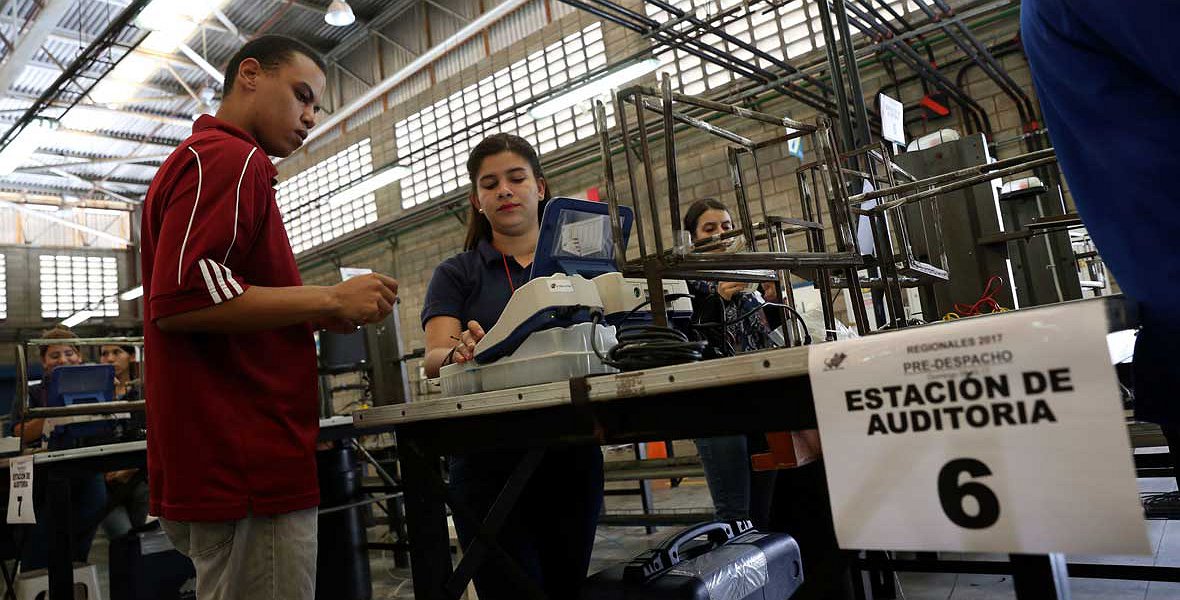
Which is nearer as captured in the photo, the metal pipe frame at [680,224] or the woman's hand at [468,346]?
the metal pipe frame at [680,224]

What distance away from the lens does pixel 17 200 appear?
41.1 feet

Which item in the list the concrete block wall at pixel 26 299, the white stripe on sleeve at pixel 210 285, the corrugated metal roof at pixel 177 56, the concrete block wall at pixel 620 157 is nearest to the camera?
the white stripe on sleeve at pixel 210 285

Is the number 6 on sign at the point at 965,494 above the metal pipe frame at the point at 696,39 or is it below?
below

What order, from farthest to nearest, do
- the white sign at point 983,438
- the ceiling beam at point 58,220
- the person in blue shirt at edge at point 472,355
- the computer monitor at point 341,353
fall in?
1. the ceiling beam at point 58,220
2. the computer monitor at point 341,353
3. the person in blue shirt at edge at point 472,355
4. the white sign at point 983,438

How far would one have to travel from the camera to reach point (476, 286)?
5.40 feet

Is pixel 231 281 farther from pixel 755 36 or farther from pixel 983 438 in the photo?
pixel 755 36

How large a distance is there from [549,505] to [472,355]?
17.2 inches

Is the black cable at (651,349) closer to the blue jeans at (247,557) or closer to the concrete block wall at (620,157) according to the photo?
the blue jeans at (247,557)

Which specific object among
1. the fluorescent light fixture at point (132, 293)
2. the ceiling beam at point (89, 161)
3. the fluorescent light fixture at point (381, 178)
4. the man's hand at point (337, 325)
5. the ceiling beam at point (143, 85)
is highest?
the ceiling beam at point (143, 85)

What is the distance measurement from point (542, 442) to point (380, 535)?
4.53m

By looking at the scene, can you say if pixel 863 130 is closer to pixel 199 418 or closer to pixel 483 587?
pixel 483 587

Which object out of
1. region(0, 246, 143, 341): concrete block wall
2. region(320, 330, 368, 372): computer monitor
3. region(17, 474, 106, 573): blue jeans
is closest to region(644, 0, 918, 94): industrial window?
region(320, 330, 368, 372): computer monitor

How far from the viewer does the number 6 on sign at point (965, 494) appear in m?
0.61

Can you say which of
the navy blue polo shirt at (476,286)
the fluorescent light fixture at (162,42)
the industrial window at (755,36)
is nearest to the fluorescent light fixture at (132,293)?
the fluorescent light fixture at (162,42)
